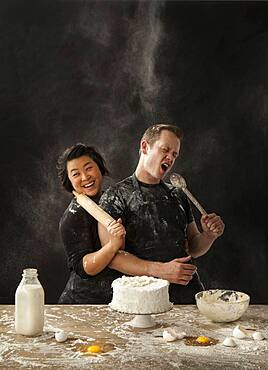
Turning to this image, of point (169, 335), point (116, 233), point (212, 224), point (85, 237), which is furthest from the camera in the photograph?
point (212, 224)

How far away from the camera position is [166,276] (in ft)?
10.5

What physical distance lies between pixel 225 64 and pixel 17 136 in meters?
1.43

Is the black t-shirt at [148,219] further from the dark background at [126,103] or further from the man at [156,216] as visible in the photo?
the dark background at [126,103]

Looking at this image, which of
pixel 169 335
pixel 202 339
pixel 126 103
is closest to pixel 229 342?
pixel 202 339

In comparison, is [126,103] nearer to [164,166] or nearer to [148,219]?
[164,166]

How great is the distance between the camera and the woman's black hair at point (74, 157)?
11.5 ft

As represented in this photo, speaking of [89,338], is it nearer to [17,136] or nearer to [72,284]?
[72,284]

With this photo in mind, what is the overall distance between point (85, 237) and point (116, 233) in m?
0.30

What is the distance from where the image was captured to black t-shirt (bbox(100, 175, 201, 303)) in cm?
331

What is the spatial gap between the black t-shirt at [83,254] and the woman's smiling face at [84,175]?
14 centimetres

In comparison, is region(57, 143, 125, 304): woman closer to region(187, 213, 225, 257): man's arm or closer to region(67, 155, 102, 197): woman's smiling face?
region(67, 155, 102, 197): woman's smiling face

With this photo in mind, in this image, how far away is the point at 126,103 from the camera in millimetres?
3939

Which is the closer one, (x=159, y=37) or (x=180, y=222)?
(x=180, y=222)

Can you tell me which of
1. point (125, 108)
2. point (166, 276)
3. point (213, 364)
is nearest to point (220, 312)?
point (213, 364)
